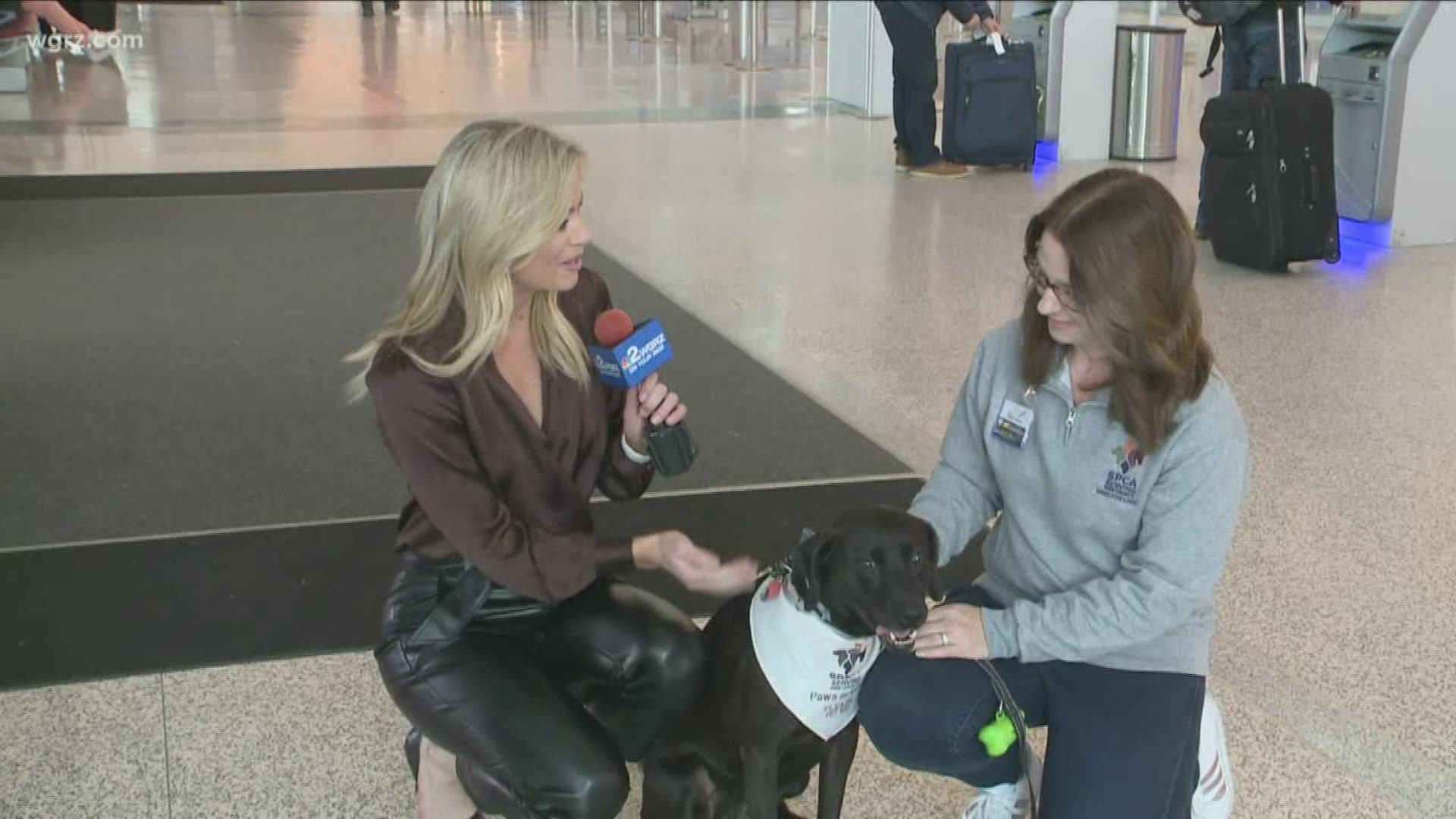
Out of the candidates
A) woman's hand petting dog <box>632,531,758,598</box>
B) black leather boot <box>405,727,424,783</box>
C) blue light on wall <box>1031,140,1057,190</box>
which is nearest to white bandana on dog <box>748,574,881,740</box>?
woman's hand petting dog <box>632,531,758,598</box>

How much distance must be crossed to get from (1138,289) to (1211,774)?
28.3 inches

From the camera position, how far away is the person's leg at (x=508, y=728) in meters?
2.18

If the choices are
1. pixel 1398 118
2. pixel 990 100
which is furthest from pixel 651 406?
pixel 990 100

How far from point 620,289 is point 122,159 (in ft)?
14.6

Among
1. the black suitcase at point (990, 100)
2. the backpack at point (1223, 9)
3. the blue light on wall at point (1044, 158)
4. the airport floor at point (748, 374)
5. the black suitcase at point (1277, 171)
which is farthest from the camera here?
the blue light on wall at point (1044, 158)

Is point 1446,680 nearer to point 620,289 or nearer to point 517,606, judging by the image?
point 517,606

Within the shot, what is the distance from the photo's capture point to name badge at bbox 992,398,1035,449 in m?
2.23

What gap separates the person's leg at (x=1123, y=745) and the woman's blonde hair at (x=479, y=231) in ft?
3.18

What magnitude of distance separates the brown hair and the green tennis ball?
0.43 meters

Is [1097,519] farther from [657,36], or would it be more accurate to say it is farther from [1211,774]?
[657,36]

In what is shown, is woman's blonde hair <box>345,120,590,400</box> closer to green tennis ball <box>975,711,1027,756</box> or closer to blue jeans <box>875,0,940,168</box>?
green tennis ball <box>975,711,1027,756</box>

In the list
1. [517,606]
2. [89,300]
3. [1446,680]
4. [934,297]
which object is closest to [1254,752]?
[1446,680]

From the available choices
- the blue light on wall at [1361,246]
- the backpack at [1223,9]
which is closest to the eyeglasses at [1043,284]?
the blue light on wall at [1361,246]

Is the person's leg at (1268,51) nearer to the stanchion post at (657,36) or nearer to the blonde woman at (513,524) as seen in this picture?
the blonde woman at (513,524)
